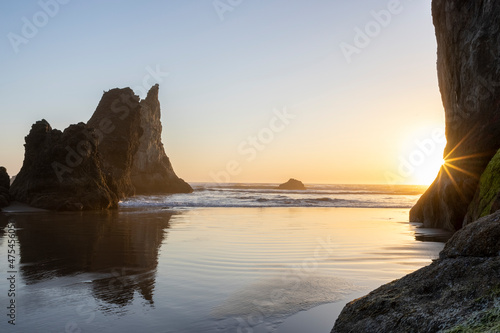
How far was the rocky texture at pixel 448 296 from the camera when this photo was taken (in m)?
2.98

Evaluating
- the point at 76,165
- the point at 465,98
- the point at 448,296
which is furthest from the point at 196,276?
the point at 76,165

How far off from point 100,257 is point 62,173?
24023mm

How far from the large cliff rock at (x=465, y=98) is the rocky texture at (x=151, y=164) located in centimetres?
5550

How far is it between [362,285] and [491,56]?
429 inches

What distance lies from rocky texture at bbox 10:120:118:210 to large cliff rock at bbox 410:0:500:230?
2358 centimetres

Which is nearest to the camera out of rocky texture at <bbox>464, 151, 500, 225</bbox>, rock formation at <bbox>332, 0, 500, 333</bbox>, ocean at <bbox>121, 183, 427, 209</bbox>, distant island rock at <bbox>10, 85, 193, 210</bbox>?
rock formation at <bbox>332, 0, 500, 333</bbox>

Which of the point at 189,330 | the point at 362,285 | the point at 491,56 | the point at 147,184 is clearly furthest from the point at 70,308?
the point at 147,184

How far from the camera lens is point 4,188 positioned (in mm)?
28219

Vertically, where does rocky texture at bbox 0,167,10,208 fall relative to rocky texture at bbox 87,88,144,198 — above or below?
below

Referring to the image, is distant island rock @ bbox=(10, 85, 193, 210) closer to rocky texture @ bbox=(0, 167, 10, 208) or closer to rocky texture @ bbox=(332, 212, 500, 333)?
rocky texture @ bbox=(0, 167, 10, 208)

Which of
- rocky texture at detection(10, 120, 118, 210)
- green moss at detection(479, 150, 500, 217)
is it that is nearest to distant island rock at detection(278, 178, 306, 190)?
rocky texture at detection(10, 120, 118, 210)

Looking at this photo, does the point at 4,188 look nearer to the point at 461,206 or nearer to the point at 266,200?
the point at 266,200

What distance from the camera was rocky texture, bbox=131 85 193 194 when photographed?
226ft

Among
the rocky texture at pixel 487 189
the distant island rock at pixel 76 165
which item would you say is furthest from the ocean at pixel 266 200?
the rocky texture at pixel 487 189
